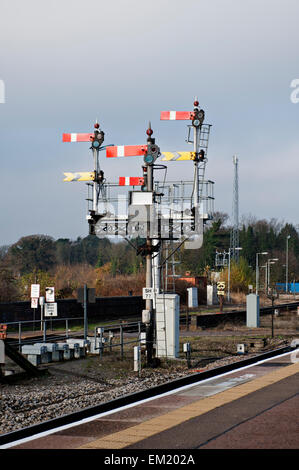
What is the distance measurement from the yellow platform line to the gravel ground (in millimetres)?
2207

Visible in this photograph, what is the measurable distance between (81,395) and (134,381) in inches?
82.4

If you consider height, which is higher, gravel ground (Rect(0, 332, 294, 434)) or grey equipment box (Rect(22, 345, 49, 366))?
grey equipment box (Rect(22, 345, 49, 366))

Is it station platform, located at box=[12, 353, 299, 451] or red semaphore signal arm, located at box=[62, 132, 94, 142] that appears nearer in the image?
station platform, located at box=[12, 353, 299, 451]

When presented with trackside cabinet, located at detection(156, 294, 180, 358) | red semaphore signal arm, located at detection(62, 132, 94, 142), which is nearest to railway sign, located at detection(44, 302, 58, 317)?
trackside cabinet, located at detection(156, 294, 180, 358)

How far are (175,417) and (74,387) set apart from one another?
5625mm

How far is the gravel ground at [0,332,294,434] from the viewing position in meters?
11.1

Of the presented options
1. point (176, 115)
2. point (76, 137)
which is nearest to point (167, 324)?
point (176, 115)

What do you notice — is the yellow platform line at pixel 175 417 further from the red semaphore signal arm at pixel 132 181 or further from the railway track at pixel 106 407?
the red semaphore signal arm at pixel 132 181

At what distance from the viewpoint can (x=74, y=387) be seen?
14.4m

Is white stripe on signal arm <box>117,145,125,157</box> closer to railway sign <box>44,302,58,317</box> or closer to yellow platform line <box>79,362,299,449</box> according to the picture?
railway sign <box>44,302,58,317</box>

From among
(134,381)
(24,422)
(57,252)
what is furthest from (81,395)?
(57,252)

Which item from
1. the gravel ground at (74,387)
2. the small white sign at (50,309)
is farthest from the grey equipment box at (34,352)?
the small white sign at (50,309)

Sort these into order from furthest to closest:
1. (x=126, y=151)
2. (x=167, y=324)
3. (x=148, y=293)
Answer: (x=126, y=151) < (x=167, y=324) < (x=148, y=293)

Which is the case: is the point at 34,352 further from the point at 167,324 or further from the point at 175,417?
the point at 175,417
